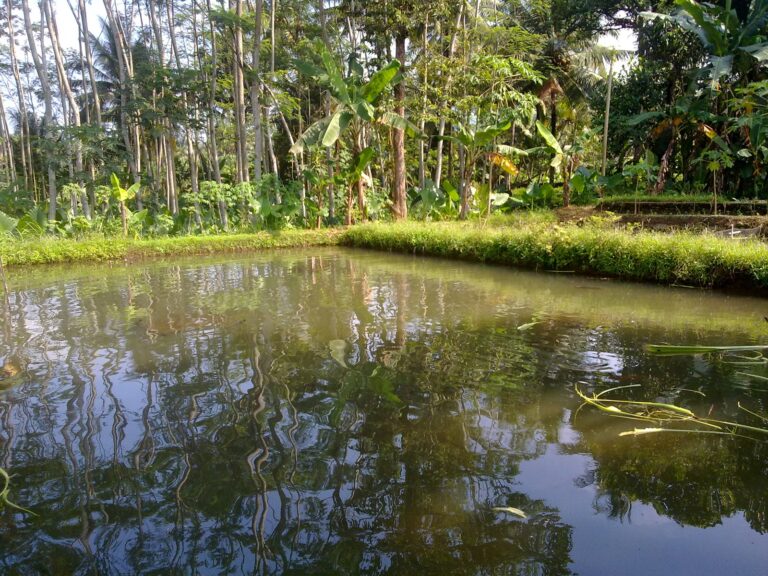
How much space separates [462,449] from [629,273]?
20.1 feet

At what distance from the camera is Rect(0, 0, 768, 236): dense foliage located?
13.2m

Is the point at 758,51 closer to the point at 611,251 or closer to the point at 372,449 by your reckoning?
the point at 611,251

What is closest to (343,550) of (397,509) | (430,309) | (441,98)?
(397,509)

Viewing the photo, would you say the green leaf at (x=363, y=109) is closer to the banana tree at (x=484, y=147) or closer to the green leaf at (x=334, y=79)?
the green leaf at (x=334, y=79)

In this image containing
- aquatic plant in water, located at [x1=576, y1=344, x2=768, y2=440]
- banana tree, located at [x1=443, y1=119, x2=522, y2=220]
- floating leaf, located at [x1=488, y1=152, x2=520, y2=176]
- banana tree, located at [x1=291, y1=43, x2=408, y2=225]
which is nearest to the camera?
aquatic plant in water, located at [x1=576, y1=344, x2=768, y2=440]

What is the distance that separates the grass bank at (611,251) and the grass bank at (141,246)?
3.56m

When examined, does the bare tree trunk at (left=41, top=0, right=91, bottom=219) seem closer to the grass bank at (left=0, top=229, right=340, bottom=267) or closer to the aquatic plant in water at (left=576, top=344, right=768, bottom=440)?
the grass bank at (left=0, top=229, right=340, bottom=267)

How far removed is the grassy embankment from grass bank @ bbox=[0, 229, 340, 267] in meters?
0.02

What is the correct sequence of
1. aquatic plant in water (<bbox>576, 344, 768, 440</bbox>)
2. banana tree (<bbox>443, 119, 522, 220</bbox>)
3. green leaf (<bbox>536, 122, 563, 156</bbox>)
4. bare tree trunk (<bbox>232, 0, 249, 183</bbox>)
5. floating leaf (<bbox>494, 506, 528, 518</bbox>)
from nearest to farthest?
floating leaf (<bbox>494, 506, 528, 518</bbox>)
aquatic plant in water (<bbox>576, 344, 768, 440</bbox>)
banana tree (<bbox>443, 119, 522, 220</bbox>)
green leaf (<bbox>536, 122, 563, 156</bbox>)
bare tree trunk (<bbox>232, 0, 249, 183</bbox>)

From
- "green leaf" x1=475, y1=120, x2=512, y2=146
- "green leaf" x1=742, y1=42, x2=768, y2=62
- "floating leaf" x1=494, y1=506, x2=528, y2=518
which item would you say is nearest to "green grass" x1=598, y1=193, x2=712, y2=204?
"green leaf" x1=742, y1=42, x2=768, y2=62

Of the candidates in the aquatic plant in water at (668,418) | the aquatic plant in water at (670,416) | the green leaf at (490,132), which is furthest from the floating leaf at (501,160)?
the aquatic plant in water at (668,418)

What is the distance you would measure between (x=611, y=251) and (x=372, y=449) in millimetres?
6535

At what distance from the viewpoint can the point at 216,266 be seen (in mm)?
11102

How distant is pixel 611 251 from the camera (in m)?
8.38
